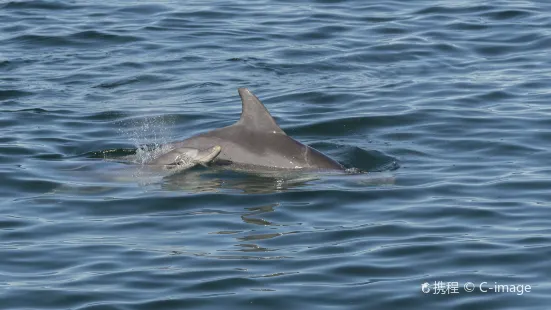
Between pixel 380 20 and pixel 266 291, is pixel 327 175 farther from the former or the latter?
pixel 380 20

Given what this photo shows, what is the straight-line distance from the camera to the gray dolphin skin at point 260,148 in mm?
14359

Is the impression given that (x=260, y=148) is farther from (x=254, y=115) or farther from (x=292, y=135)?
(x=292, y=135)

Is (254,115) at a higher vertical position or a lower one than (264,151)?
higher

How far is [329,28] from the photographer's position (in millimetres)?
24297

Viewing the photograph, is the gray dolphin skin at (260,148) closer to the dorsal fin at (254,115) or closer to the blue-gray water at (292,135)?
the dorsal fin at (254,115)

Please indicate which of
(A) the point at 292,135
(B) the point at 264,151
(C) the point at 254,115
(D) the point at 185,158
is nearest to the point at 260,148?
(B) the point at 264,151

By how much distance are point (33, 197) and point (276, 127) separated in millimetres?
3115

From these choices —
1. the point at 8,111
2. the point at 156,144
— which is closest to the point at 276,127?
the point at 156,144

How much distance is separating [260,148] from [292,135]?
2.38 metres

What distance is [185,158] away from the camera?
14336mm

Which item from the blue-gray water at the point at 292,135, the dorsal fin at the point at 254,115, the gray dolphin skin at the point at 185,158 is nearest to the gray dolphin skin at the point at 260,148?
the dorsal fin at the point at 254,115

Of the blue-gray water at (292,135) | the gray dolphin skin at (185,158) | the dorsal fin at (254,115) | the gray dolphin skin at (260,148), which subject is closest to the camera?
the blue-gray water at (292,135)

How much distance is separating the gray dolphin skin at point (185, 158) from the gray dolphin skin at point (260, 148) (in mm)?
176

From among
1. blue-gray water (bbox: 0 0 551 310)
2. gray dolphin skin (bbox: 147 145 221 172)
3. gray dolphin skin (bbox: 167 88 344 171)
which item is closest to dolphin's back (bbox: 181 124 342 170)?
gray dolphin skin (bbox: 167 88 344 171)
